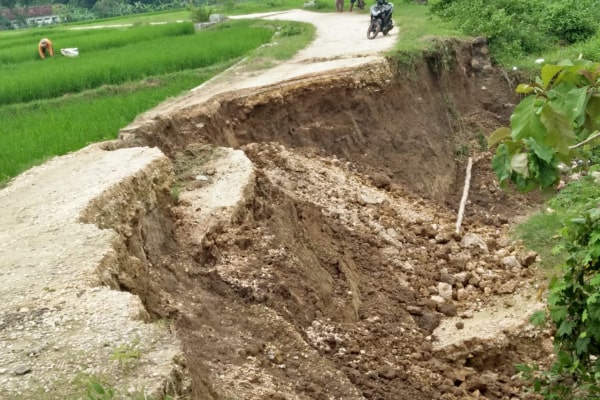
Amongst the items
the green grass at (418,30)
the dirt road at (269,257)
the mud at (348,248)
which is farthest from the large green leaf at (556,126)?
the green grass at (418,30)

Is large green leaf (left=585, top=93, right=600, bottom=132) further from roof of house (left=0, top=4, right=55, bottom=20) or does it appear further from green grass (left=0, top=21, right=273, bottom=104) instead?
roof of house (left=0, top=4, right=55, bottom=20)

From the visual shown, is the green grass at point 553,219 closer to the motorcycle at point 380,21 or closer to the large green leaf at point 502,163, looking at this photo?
the large green leaf at point 502,163

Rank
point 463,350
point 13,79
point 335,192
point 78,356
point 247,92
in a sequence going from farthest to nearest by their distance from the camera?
1. point 13,79
2. point 247,92
3. point 335,192
4. point 463,350
5. point 78,356

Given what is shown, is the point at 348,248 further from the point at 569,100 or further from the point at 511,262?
the point at 569,100

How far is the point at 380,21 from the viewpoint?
45.8 ft

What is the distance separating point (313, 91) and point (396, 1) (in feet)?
44.0

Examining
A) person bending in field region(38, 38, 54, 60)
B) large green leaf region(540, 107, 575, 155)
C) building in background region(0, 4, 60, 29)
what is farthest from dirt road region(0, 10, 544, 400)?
building in background region(0, 4, 60, 29)

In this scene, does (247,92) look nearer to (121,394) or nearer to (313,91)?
(313,91)

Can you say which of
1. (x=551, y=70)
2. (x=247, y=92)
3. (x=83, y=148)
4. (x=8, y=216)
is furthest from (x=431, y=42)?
(x=551, y=70)

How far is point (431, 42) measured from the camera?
40.4 ft

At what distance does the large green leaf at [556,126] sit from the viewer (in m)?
2.76

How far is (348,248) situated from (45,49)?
1167cm

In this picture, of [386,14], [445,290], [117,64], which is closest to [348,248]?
[445,290]

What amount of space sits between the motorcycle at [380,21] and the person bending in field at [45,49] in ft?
23.7
